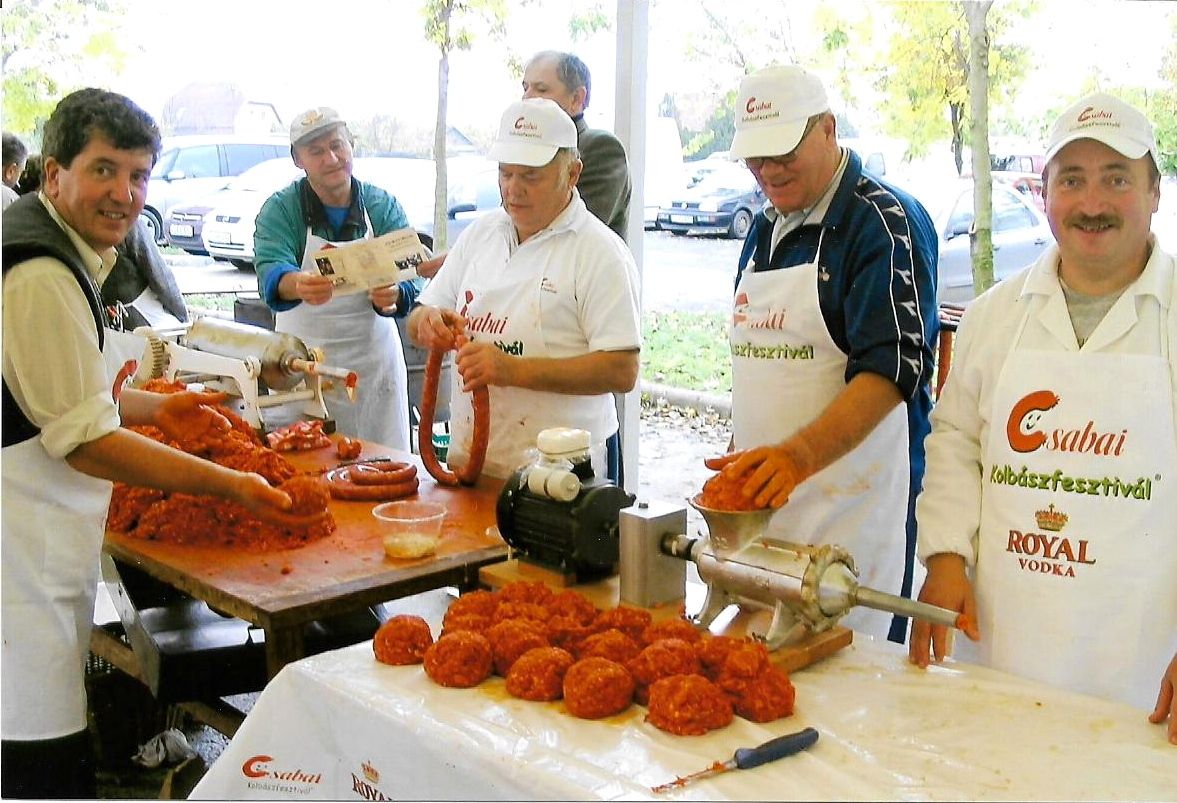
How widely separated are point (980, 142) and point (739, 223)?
428 centimetres

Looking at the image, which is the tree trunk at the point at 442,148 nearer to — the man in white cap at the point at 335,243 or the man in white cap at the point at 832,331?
the man in white cap at the point at 335,243

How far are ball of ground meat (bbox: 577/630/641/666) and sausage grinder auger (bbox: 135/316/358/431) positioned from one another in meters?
1.69

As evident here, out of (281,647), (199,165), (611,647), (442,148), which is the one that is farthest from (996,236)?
(199,165)

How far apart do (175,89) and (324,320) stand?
3289 millimetres

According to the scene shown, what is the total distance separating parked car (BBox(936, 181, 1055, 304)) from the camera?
566 cm

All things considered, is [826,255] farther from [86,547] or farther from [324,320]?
[324,320]

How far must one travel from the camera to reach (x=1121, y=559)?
2.13 metres

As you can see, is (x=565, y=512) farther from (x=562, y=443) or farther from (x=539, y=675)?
(x=539, y=675)

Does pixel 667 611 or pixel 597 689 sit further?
pixel 667 611

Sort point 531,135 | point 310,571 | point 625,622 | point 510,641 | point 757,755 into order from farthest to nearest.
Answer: point 531,135
point 310,571
point 625,622
point 510,641
point 757,755

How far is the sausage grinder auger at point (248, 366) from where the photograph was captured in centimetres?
358

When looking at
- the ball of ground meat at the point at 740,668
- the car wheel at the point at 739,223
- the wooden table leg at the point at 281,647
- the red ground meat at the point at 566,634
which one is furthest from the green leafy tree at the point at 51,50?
the ball of ground meat at the point at 740,668

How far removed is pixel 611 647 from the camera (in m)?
1.96

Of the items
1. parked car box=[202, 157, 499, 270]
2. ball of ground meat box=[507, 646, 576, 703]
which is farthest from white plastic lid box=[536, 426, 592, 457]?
parked car box=[202, 157, 499, 270]
